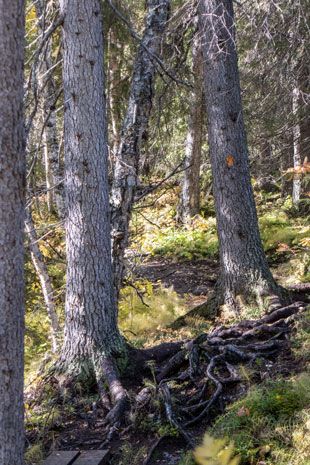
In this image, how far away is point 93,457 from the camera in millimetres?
3420

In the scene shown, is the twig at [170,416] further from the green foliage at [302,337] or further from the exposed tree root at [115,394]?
the green foliage at [302,337]

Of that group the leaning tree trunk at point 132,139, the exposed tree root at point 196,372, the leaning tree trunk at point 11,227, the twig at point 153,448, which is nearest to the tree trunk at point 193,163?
the leaning tree trunk at point 132,139

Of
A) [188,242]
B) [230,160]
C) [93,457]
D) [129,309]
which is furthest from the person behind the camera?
[188,242]

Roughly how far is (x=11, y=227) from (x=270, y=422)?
2.48 m

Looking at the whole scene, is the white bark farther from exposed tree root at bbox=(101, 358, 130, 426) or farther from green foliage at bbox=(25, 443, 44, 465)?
green foliage at bbox=(25, 443, 44, 465)

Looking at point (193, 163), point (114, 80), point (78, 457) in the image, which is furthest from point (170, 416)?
point (193, 163)

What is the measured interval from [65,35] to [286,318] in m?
4.68

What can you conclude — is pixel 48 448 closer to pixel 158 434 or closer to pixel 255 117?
pixel 158 434

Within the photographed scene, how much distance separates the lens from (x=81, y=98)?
4.79 meters

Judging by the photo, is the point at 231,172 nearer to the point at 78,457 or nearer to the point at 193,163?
the point at 78,457

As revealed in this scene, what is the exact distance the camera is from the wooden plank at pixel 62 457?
337 cm

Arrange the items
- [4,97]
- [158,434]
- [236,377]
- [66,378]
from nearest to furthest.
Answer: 1. [4,97]
2. [158,434]
3. [236,377]
4. [66,378]

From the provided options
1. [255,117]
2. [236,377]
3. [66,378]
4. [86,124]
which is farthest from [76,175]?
[255,117]

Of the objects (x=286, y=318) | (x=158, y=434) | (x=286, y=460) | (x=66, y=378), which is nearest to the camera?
(x=286, y=460)
